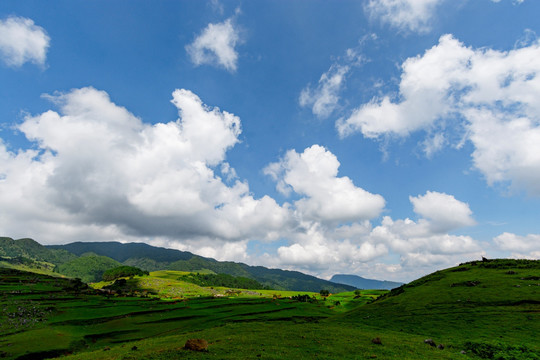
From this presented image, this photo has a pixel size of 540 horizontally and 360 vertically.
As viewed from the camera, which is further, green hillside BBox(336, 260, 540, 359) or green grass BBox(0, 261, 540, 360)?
green hillside BBox(336, 260, 540, 359)

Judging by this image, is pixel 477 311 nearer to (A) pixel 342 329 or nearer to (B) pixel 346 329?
(B) pixel 346 329

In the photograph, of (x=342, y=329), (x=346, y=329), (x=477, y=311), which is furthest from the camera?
(x=477, y=311)

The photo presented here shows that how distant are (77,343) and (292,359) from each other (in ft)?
177

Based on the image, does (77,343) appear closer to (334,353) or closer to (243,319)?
(243,319)

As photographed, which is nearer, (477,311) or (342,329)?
(342,329)

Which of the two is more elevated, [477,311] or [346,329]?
[477,311]

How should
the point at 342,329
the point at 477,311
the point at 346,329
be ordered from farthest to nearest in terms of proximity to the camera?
the point at 477,311
the point at 346,329
the point at 342,329

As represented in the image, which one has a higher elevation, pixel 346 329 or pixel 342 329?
pixel 342 329

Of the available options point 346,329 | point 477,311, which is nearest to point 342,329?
point 346,329

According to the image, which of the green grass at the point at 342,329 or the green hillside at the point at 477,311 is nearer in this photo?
the green grass at the point at 342,329

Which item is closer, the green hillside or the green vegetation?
the green vegetation

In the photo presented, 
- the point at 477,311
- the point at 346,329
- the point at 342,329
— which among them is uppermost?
the point at 477,311

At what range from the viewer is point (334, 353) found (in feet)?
97.1

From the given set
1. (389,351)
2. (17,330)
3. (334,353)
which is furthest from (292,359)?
(17,330)
